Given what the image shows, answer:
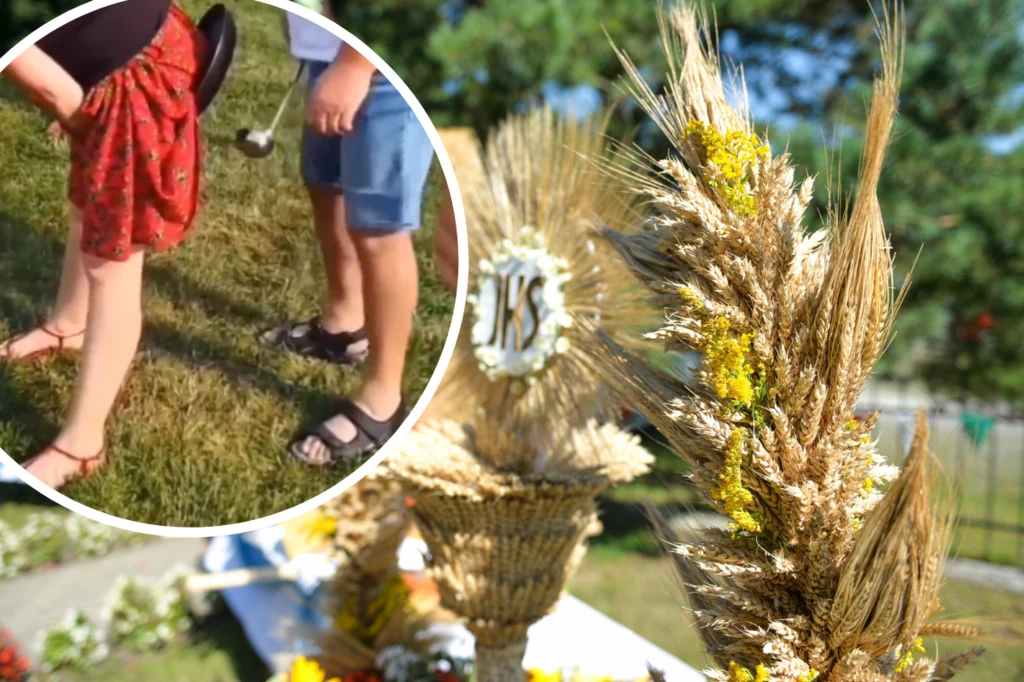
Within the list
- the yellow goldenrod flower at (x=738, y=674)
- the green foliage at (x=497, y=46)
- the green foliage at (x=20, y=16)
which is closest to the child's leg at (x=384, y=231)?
the yellow goldenrod flower at (x=738, y=674)

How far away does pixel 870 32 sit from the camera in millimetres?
5066

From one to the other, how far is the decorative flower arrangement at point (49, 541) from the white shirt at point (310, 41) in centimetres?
417

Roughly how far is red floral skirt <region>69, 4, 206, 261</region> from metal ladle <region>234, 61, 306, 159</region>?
0.06m

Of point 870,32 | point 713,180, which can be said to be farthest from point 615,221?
point 870,32

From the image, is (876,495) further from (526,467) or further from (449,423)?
(449,423)

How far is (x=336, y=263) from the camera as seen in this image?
3.83 feet

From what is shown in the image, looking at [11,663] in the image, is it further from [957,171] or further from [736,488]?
[957,171]

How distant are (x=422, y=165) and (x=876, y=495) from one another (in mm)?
759

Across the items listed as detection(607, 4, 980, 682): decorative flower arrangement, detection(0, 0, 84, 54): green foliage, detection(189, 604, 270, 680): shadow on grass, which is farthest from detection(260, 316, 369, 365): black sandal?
detection(0, 0, 84, 54): green foliage

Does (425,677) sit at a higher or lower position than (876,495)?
lower

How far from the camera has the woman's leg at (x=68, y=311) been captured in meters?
1.09

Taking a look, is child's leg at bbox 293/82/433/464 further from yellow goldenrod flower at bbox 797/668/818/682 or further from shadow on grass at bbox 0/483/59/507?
shadow on grass at bbox 0/483/59/507

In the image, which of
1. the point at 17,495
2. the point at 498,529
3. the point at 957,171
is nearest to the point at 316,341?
the point at 498,529

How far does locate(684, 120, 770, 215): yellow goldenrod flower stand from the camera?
2.75 feet
